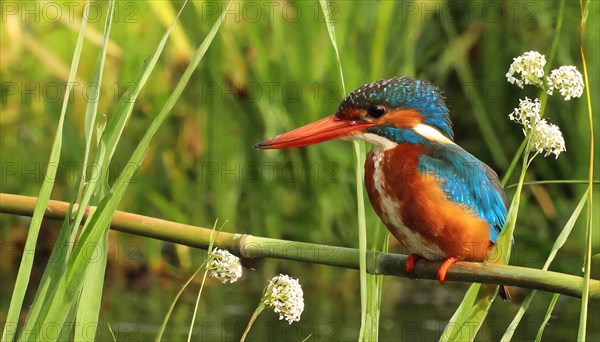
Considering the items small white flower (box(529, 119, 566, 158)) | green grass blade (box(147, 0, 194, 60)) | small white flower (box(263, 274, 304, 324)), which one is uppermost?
green grass blade (box(147, 0, 194, 60))

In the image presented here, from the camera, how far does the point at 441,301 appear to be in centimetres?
431

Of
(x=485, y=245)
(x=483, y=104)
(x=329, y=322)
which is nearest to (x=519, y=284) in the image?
(x=485, y=245)

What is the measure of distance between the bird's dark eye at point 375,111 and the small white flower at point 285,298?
78 centimetres

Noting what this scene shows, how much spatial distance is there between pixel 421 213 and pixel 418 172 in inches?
4.1

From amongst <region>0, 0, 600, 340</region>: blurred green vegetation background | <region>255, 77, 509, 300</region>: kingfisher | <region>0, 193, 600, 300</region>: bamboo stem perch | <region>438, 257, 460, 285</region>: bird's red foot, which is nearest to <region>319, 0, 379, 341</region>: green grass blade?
<region>0, 193, 600, 300</region>: bamboo stem perch

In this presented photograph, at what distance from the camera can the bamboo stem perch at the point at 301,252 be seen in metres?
1.80

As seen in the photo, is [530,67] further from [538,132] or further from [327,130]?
[327,130]

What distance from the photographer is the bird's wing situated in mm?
2527

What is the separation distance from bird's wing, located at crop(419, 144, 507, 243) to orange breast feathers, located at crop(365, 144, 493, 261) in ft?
0.06

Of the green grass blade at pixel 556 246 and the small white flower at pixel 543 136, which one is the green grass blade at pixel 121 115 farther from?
the green grass blade at pixel 556 246

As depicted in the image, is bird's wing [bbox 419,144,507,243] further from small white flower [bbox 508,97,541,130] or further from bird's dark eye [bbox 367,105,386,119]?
small white flower [bbox 508,97,541,130]

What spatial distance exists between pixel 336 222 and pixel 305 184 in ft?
0.67

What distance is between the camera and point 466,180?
8.40ft

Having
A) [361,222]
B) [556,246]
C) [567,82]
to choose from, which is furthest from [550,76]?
[361,222]
